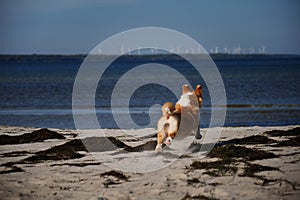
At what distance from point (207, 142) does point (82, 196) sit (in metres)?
5.48

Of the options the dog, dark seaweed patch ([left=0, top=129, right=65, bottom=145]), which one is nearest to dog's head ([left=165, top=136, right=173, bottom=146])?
the dog

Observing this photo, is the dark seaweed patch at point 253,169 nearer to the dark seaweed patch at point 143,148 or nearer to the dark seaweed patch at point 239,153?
the dark seaweed patch at point 239,153

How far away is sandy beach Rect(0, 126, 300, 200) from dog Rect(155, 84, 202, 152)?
0.54 m

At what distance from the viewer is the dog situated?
10.0 metres

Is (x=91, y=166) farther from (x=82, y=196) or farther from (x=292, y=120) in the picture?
(x=292, y=120)

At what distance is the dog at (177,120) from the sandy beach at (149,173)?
1.79 feet

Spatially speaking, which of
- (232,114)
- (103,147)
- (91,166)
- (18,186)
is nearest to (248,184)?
(91,166)

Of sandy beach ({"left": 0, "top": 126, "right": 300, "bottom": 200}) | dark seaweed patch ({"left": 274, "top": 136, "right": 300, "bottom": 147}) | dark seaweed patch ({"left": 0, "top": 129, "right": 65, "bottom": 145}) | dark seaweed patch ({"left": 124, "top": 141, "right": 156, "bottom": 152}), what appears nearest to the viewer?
sandy beach ({"left": 0, "top": 126, "right": 300, "bottom": 200})

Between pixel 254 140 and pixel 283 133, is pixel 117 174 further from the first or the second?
pixel 283 133

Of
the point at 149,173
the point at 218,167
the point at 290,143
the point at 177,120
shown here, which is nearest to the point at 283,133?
the point at 290,143

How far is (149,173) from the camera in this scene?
9.05 meters

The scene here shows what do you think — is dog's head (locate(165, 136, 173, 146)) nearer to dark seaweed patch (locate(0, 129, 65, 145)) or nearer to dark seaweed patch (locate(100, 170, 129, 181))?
dark seaweed patch (locate(100, 170, 129, 181))

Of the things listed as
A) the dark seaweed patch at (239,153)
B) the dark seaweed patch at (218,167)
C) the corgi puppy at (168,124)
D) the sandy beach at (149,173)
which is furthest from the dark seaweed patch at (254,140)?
the corgi puppy at (168,124)

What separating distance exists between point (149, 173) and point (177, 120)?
60.4 inches
